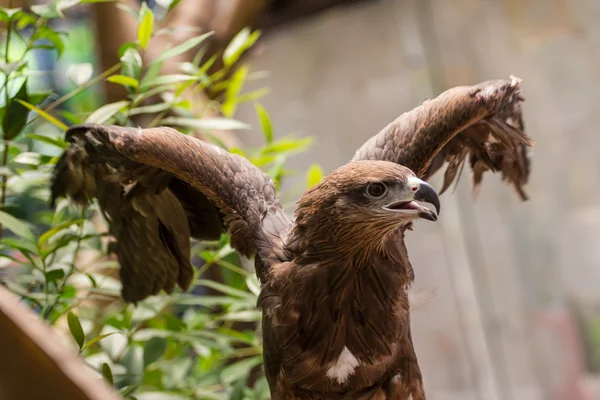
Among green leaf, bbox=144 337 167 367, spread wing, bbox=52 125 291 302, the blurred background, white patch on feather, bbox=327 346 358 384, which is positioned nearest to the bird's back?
white patch on feather, bbox=327 346 358 384

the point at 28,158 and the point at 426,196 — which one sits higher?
the point at 28,158

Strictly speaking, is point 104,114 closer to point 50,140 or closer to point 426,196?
point 50,140

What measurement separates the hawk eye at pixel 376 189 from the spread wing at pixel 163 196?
30cm

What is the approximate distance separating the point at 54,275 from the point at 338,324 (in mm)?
745

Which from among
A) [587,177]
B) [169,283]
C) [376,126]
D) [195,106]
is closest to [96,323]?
[169,283]

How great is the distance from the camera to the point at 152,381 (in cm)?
186

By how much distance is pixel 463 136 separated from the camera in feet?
5.29

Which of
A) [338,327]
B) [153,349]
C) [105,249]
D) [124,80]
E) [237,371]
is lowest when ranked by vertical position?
[237,371]

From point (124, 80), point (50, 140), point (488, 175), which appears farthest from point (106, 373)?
point (488, 175)

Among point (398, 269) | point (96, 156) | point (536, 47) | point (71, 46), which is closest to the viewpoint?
point (398, 269)

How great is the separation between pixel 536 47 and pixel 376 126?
78 cm

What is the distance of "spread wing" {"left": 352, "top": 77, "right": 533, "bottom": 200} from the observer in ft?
4.52

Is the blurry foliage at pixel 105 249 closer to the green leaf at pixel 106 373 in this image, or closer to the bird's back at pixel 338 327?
the green leaf at pixel 106 373

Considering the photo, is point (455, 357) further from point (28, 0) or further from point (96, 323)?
point (28, 0)
